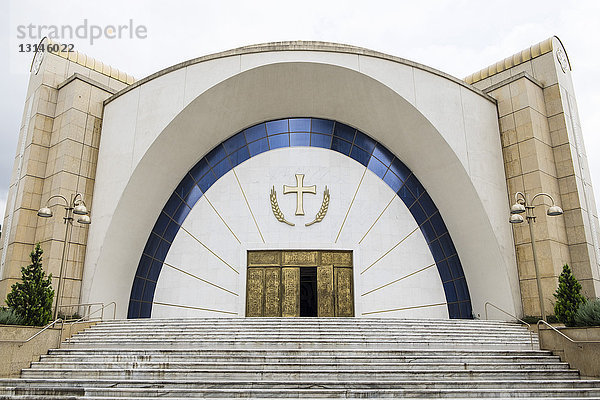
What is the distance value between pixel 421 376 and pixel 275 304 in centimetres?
914

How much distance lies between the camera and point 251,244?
16844mm

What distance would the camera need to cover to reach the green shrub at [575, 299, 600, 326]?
9523 mm

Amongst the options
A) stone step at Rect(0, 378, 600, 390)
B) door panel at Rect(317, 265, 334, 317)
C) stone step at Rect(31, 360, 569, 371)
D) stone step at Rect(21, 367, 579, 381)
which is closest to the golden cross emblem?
door panel at Rect(317, 265, 334, 317)

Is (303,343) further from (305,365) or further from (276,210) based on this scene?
(276,210)

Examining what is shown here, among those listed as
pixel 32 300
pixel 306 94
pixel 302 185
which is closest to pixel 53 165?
pixel 32 300

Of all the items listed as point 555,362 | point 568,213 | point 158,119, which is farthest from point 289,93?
point 555,362

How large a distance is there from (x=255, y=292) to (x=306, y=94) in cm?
724

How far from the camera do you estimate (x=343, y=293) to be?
1647cm

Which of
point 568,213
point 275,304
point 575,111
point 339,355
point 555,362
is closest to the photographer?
point 339,355

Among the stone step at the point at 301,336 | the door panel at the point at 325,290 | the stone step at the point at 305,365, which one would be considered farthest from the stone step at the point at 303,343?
the door panel at the point at 325,290

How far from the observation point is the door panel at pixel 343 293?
1623 centimetres

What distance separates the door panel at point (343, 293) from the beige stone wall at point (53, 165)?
8362 millimetres

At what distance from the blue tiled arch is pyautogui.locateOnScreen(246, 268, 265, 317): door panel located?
3.34 m

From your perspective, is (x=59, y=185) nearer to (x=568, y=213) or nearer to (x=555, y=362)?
(x=555, y=362)
